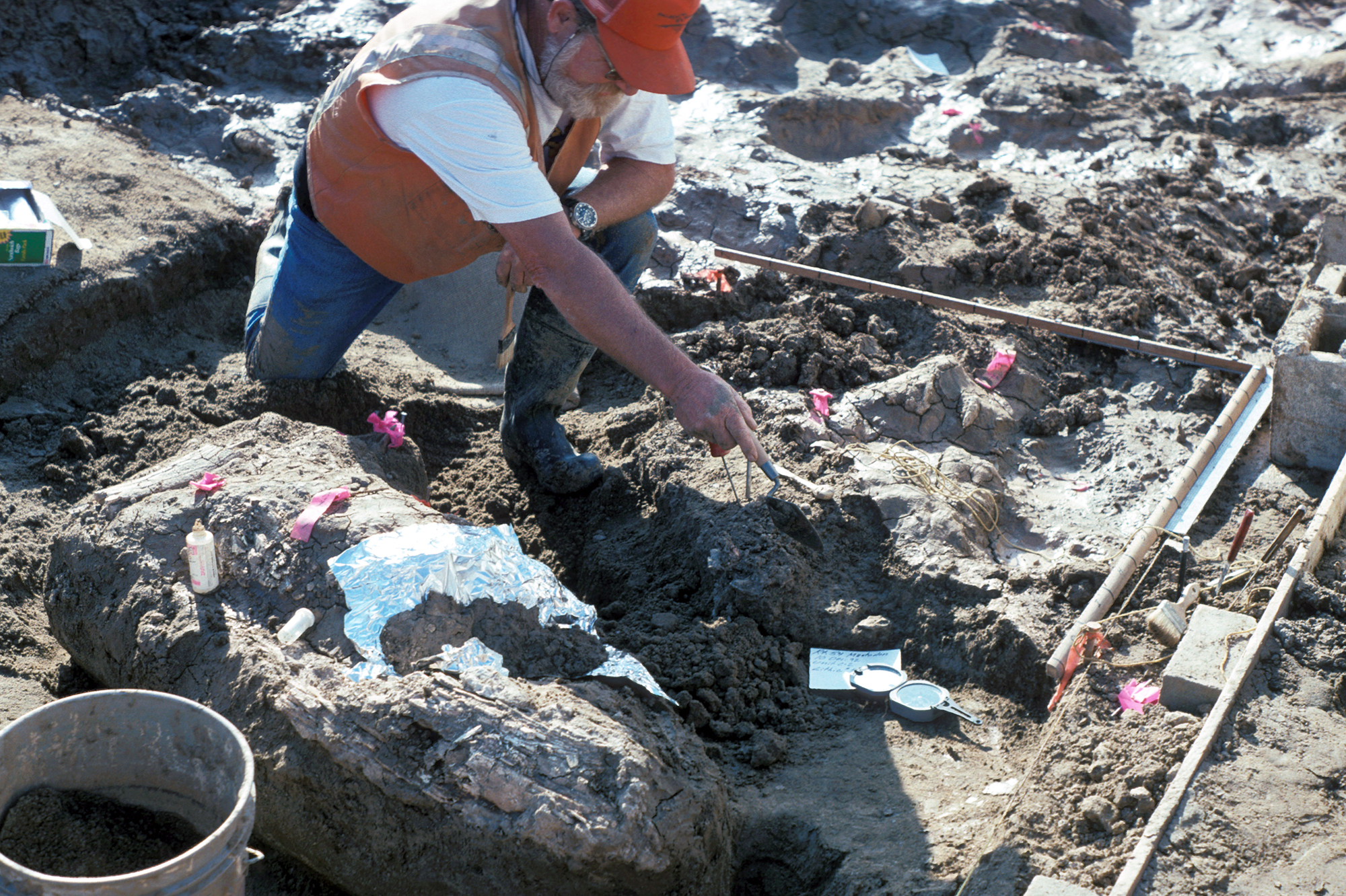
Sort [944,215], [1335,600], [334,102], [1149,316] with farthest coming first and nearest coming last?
[944,215], [1149,316], [334,102], [1335,600]

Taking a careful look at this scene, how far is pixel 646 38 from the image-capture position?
8.43 feet

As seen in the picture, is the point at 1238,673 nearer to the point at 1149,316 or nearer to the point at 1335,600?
the point at 1335,600

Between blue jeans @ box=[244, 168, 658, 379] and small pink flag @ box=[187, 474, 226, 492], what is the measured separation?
2.84 feet

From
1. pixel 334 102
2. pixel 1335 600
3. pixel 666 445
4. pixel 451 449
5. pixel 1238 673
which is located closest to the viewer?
pixel 1238 673

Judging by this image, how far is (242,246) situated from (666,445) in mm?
2464

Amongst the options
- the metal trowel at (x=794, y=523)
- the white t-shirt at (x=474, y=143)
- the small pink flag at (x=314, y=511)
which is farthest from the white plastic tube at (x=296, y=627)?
the metal trowel at (x=794, y=523)

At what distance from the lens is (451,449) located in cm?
387

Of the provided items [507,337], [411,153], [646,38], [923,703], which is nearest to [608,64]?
[646,38]

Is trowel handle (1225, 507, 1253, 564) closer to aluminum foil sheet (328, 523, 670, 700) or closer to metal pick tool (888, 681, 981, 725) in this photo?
metal pick tool (888, 681, 981, 725)

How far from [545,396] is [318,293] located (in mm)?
793

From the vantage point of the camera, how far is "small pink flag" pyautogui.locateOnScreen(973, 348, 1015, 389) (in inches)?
157

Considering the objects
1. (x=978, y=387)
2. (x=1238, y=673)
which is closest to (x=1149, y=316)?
(x=978, y=387)

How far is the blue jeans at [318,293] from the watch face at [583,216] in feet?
0.38

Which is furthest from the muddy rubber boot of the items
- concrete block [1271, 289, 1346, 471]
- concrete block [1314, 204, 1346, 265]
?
concrete block [1314, 204, 1346, 265]
